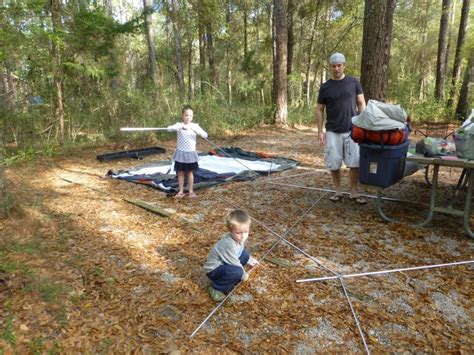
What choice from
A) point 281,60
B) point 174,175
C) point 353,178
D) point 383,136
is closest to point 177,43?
point 281,60

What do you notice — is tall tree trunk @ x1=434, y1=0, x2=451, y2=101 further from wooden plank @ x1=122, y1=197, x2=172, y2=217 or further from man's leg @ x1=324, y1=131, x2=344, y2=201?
wooden plank @ x1=122, y1=197, x2=172, y2=217

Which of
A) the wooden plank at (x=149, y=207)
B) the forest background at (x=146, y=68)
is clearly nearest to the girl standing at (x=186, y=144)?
the wooden plank at (x=149, y=207)

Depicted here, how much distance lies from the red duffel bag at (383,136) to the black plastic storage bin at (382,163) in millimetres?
43

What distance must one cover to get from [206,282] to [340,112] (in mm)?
2744

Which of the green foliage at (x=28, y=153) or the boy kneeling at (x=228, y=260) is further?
the green foliage at (x=28, y=153)

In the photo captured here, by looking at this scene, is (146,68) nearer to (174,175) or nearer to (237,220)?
(174,175)

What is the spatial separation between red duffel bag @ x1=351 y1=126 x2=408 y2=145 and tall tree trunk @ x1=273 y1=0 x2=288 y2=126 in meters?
8.88

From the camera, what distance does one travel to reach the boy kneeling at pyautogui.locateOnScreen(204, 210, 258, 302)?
8.56ft

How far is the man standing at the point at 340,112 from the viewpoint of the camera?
4.33 metres

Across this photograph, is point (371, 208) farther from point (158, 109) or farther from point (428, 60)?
point (428, 60)

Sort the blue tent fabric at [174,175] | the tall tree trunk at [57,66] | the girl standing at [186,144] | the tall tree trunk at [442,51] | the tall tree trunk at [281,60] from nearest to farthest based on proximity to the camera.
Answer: the girl standing at [186,144]
the blue tent fabric at [174,175]
the tall tree trunk at [57,66]
the tall tree trunk at [281,60]
the tall tree trunk at [442,51]

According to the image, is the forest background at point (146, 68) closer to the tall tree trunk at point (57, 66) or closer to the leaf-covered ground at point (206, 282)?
the tall tree trunk at point (57, 66)

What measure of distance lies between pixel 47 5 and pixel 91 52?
1297 millimetres

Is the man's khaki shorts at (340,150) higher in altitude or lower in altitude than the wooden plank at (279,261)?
higher
